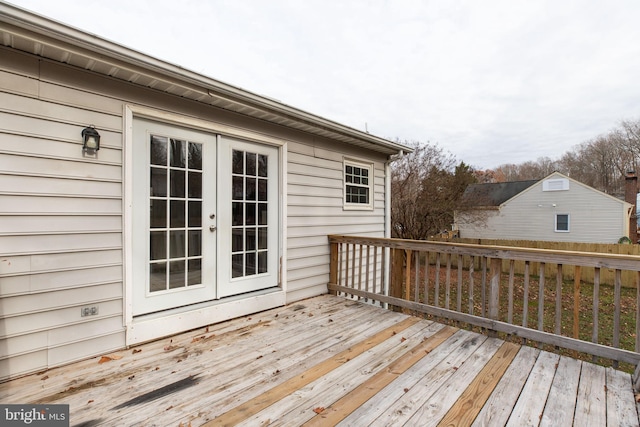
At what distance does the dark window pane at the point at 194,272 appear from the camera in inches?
113

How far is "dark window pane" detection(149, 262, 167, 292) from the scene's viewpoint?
2633 millimetres

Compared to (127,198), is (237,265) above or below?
below

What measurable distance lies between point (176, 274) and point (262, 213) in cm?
120

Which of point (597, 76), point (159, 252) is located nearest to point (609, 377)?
point (159, 252)

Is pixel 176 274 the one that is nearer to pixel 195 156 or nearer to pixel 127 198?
pixel 127 198

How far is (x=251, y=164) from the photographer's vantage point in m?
3.43

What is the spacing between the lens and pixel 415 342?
2609mm

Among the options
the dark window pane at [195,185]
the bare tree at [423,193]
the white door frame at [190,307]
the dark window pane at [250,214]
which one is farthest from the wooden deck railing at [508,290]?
the bare tree at [423,193]

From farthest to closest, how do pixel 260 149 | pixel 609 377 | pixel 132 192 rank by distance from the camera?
pixel 260 149
pixel 132 192
pixel 609 377

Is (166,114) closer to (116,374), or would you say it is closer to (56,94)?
(56,94)

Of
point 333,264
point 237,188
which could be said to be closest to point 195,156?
point 237,188

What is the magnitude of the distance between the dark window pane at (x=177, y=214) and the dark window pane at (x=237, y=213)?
21.8 inches

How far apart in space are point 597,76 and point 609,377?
11180 mm

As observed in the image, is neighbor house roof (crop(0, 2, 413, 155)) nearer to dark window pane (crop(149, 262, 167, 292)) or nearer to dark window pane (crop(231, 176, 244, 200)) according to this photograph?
dark window pane (crop(231, 176, 244, 200))
